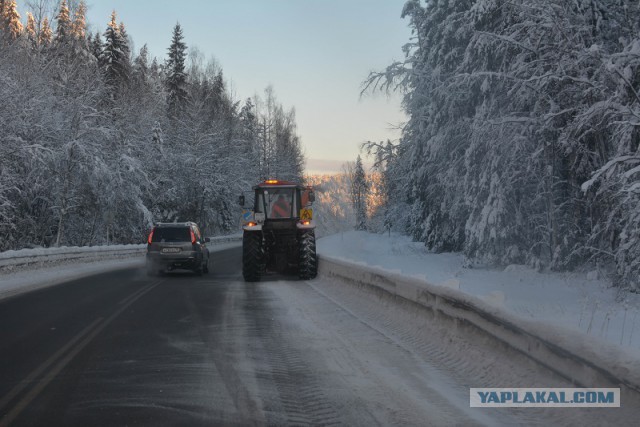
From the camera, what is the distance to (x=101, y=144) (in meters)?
37.4

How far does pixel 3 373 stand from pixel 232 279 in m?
14.0

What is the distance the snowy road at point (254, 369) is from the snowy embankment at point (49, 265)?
655 cm

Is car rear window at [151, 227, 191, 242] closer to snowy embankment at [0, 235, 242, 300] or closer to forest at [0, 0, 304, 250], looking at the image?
snowy embankment at [0, 235, 242, 300]

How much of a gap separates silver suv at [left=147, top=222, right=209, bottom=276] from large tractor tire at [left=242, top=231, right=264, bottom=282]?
3.94m

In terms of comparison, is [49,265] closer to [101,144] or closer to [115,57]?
[101,144]

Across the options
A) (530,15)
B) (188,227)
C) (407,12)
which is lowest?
(188,227)

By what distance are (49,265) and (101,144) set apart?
1487cm

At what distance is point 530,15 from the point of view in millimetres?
16203

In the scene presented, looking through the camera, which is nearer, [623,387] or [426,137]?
[623,387]

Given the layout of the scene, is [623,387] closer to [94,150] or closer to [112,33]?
[94,150]

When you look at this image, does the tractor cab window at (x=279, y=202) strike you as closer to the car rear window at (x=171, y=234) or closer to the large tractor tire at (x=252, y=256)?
the large tractor tire at (x=252, y=256)

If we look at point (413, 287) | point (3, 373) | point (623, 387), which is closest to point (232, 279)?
point (413, 287)

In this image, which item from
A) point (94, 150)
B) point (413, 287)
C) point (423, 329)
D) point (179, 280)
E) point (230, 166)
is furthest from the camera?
point (230, 166)

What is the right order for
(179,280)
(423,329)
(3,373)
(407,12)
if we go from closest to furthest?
(3,373), (423,329), (179,280), (407,12)
